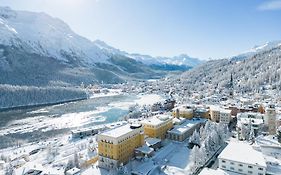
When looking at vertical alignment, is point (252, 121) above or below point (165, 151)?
above

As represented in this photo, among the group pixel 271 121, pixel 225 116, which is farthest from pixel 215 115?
pixel 271 121

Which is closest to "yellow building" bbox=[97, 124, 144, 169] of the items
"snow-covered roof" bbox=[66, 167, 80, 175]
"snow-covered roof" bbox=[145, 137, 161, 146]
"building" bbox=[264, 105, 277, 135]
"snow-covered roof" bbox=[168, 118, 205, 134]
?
"snow-covered roof" bbox=[145, 137, 161, 146]

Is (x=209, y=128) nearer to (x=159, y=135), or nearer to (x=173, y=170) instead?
(x=159, y=135)

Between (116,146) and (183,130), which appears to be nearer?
(116,146)

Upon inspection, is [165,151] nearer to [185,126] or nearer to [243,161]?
[185,126]

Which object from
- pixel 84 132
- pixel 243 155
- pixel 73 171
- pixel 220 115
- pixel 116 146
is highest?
pixel 220 115

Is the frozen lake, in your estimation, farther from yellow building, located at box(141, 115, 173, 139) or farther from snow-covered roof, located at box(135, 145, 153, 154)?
snow-covered roof, located at box(135, 145, 153, 154)

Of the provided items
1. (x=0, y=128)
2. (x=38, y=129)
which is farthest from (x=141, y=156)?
(x=0, y=128)

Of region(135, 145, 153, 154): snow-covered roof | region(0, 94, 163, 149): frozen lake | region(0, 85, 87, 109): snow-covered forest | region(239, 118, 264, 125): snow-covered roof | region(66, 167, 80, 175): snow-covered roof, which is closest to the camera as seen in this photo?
region(66, 167, 80, 175): snow-covered roof
